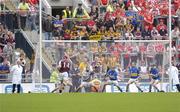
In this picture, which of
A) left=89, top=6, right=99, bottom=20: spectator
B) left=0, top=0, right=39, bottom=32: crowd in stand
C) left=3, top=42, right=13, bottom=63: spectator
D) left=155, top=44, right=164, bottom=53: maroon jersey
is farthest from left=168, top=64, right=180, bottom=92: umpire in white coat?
left=3, top=42, right=13, bottom=63: spectator

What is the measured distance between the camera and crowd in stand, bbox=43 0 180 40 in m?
24.4

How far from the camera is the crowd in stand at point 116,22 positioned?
2438 cm

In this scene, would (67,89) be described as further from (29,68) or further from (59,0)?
(59,0)

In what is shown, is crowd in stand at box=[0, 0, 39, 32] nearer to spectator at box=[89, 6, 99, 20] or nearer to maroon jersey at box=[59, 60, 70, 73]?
maroon jersey at box=[59, 60, 70, 73]

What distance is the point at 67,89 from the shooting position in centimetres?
2273

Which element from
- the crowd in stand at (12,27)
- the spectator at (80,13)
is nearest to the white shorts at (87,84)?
the crowd in stand at (12,27)

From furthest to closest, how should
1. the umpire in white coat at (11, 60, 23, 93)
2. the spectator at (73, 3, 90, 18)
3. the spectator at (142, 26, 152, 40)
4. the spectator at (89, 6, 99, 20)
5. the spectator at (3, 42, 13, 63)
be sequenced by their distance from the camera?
1. the spectator at (89, 6, 99, 20)
2. the spectator at (73, 3, 90, 18)
3. the spectator at (142, 26, 152, 40)
4. the spectator at (3, 42, 13, 63)
5. the umpire in white coat at (11, 60, 23, 93)

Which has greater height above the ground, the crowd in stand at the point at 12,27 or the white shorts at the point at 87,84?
the crowd in stand at the point at 12,27

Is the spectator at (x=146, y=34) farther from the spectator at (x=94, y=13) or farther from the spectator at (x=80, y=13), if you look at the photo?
the spectator at (x=80, y=13)

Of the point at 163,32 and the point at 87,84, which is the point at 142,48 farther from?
the point at 163,32

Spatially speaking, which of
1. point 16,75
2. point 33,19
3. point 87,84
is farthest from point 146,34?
A: point 16,75

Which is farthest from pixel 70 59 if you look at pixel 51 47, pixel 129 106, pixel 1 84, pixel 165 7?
pixel 129 106

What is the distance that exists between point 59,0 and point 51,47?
23.2 feet

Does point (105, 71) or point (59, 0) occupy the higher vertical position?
point (59, 0)
